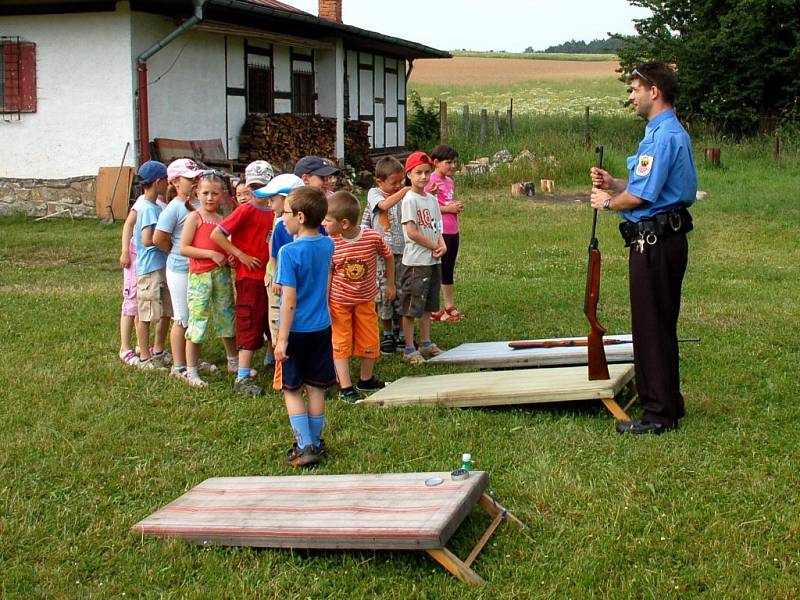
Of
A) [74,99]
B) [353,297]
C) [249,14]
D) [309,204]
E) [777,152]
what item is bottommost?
[353,297]

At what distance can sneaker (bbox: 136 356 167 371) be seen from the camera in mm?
7086

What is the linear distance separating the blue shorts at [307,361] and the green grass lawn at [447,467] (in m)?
0.42

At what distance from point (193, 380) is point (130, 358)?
0.84 m

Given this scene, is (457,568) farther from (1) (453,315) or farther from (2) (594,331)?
(1) (453,315)

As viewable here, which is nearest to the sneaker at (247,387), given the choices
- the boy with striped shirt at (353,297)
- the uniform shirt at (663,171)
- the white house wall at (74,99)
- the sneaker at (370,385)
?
the boy with striped shirt at (353,297)

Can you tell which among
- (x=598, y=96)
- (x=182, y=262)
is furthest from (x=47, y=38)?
(x=598, y=96)

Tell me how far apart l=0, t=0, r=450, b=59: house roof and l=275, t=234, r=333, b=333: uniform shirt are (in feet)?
38.7

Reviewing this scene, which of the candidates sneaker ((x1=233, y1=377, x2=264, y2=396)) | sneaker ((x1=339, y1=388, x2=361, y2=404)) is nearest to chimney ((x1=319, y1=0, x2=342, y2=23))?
sneaker ((x1=233, y1=377, x2=264, y2=396))

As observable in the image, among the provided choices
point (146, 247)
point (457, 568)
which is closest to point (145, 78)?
point (146, 247)

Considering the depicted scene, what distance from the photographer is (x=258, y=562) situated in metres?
3.99

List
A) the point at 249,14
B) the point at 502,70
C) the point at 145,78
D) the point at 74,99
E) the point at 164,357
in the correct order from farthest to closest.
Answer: the point at 502,70, the point at 249,14, the point at 74,99, the point at 145,78, the point at 164,357

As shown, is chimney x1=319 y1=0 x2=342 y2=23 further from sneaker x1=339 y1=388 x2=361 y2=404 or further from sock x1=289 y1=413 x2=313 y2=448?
sock x1=289 y1=413 x2=313 y2=448

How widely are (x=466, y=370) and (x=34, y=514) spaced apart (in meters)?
3.44

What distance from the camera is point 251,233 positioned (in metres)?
6.86
